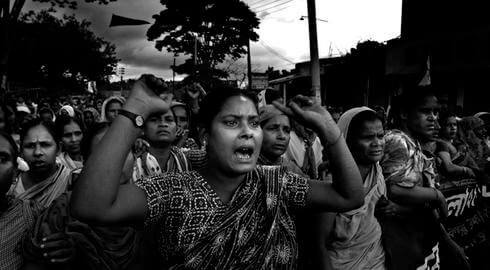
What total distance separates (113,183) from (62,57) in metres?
48.7

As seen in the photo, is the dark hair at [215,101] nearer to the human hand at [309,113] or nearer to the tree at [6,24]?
the human hand at [309,113]

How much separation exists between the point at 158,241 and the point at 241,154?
522 mm

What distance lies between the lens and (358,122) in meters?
2.58

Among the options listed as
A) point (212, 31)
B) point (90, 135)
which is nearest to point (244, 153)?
point (90, 135)

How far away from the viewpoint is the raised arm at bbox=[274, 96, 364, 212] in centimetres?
172

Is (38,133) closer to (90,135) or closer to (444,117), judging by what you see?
(90,135)

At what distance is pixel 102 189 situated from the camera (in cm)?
135

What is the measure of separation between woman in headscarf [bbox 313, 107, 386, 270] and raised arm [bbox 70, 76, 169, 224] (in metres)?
1.31

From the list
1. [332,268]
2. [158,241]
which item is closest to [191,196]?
[158,241]

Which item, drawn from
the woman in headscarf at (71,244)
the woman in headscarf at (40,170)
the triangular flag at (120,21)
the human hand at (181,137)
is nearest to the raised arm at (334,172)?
the triangular flag at (120,21)

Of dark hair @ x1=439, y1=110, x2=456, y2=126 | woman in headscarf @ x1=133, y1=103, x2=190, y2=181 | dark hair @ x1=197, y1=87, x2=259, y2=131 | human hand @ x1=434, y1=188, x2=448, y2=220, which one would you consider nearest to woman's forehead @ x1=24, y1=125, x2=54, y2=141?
woman in headscarf @ x1=133, y1=103, x2=190, y2=181

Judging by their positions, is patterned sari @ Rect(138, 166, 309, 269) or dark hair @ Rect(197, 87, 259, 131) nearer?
patterned sari @ Rect(138, 166, 309, 269)

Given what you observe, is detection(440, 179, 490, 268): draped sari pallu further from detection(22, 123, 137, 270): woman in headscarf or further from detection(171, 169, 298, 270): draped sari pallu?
detection(22, 123, 137, 270): woman in headscarf

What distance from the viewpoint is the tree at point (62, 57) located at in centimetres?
3653
